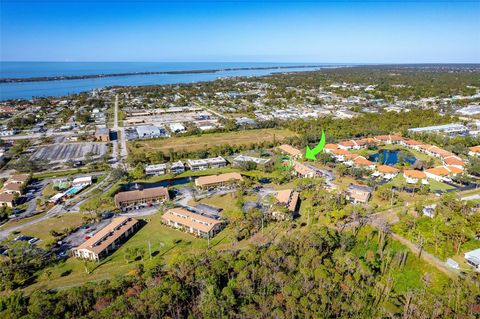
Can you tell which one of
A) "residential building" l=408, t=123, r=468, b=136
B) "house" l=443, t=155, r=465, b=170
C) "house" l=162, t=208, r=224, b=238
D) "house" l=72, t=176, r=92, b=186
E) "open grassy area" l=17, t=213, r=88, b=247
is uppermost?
"residential building" l=408, t=123, r=468, b=136

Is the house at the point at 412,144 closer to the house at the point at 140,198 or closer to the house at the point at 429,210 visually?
the house at the point at 429,210

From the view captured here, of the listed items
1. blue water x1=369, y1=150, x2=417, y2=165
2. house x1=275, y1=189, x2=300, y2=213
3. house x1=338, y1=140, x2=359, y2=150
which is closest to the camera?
house x1=275, y1=189, x2=300, y2=213

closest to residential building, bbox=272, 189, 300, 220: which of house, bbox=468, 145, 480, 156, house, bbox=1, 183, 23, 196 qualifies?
house, bbox=1, 183, 23, 196

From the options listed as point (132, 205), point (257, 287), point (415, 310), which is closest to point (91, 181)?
point (132, 205)

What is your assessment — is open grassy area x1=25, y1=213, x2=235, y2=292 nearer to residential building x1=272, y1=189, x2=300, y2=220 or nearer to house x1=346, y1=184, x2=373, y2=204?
residential building x1=272, y1=189, x2=300, y2=220

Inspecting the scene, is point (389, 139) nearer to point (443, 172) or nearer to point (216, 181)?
point (443, 172)

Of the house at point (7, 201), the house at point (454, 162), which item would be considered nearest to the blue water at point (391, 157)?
the house at point (454, 162)

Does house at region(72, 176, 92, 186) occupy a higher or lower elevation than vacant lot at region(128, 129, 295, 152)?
lower
